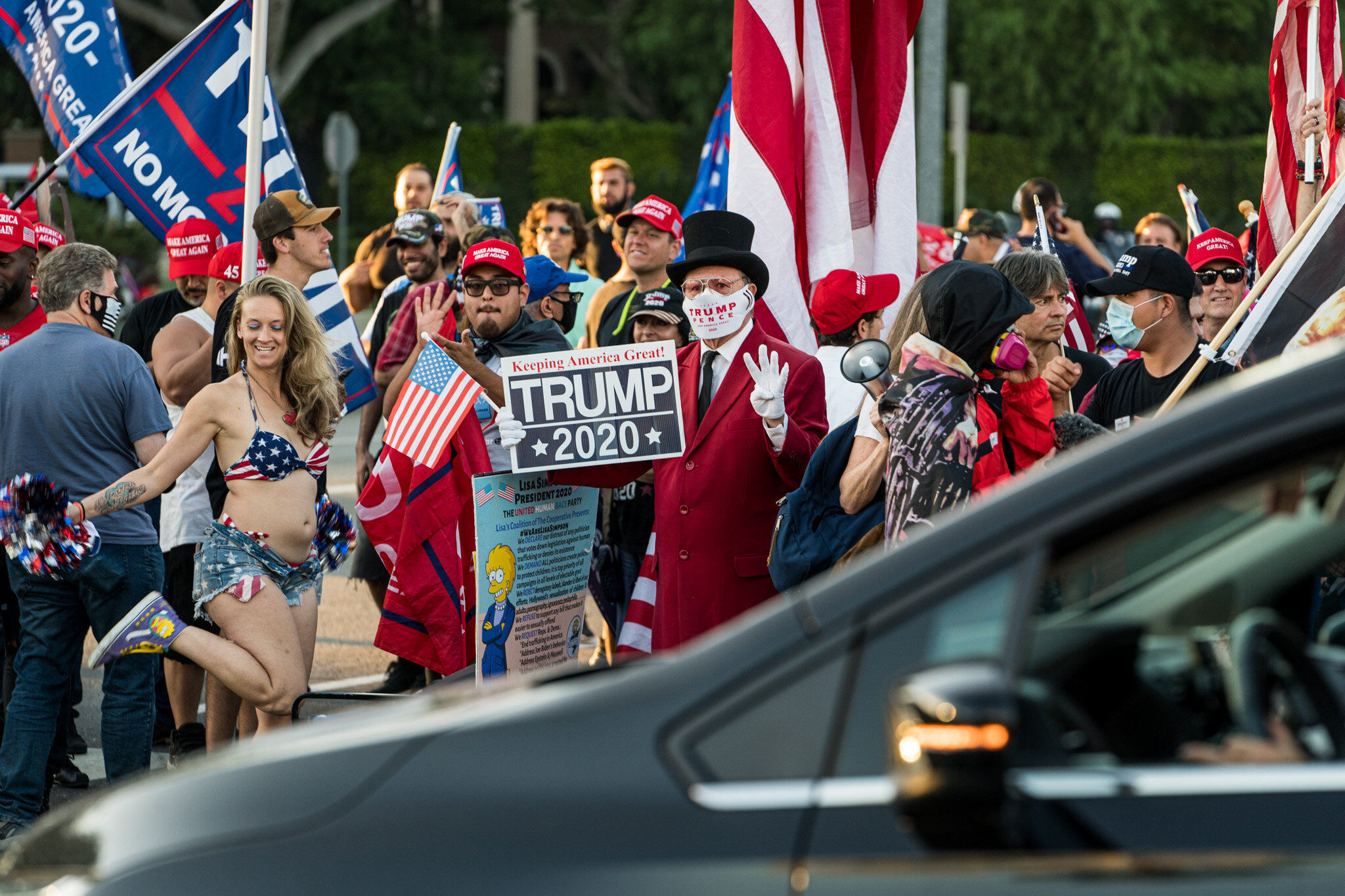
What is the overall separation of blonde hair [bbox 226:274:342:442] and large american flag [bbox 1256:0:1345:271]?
Answer: 12.7ft

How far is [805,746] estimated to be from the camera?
197 centimetres

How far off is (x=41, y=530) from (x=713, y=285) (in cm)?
→ 253

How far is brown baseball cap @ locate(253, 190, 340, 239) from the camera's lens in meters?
6.85

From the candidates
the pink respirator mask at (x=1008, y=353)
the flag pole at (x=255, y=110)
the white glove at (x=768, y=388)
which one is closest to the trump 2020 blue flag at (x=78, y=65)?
the flag pole at (x=255, y=110)

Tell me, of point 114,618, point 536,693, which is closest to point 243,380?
point 114,618

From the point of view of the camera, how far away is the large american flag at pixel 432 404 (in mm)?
5609

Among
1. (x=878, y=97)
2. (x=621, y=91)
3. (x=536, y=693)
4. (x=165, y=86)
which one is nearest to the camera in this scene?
(x=536, y=693)

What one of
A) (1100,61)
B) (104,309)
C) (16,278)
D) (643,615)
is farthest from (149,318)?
(1100,61)

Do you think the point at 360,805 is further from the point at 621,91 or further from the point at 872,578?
the point at 621,91

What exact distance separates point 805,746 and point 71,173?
7.26 meters

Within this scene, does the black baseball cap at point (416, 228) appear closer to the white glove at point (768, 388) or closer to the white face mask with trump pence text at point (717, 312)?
the white face mask with trump pence text at point (717, 312)

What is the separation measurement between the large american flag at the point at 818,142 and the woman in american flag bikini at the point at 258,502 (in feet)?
6.20

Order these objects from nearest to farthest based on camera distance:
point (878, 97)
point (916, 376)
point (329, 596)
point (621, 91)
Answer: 1. point (916, 376)
2. point (878, 97)
3. point (329, 596)
4. point (621, 91)

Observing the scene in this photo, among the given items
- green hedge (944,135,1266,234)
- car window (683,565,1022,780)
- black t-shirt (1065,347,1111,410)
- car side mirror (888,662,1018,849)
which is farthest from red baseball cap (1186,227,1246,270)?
green hedge (944,135,1266,234)
